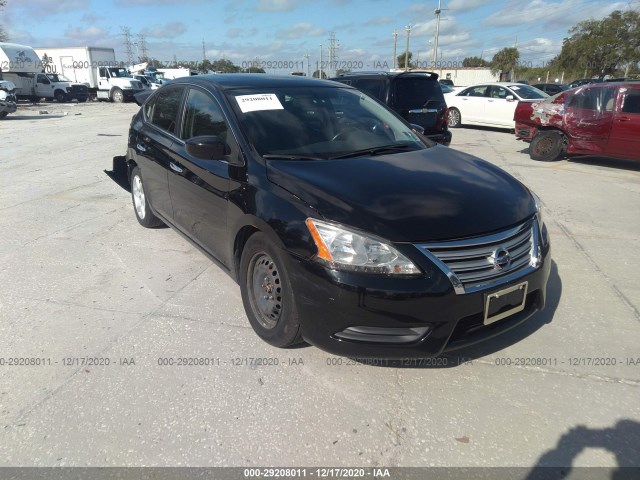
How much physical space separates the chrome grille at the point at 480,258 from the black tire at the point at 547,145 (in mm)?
8203

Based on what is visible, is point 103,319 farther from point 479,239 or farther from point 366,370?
point 479,239

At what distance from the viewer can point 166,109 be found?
14.2 ft

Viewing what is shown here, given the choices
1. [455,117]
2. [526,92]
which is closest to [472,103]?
[455,117]

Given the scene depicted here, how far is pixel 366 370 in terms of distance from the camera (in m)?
2.78

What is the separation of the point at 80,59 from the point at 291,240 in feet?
116

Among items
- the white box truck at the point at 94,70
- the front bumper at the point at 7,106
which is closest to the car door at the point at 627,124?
the front bumper at the point at 7,106

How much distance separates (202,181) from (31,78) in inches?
1242

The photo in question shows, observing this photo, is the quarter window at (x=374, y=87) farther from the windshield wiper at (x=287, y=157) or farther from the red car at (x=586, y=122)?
the windshield wiper at (x=287, y=157)

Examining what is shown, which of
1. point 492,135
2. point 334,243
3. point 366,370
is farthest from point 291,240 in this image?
point 492,135

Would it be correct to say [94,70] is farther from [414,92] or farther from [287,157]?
[287,157]

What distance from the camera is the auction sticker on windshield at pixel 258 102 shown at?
10.8ft

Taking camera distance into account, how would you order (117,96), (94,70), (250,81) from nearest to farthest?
(250,81), (117,96), (94,70)

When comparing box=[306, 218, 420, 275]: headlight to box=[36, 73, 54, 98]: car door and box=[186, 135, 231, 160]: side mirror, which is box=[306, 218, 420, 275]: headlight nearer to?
box=[186, 135, 231, 160]: side mirror

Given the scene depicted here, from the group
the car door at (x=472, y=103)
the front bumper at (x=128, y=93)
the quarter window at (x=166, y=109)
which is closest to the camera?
the quarter window at (x=166, y=109)
